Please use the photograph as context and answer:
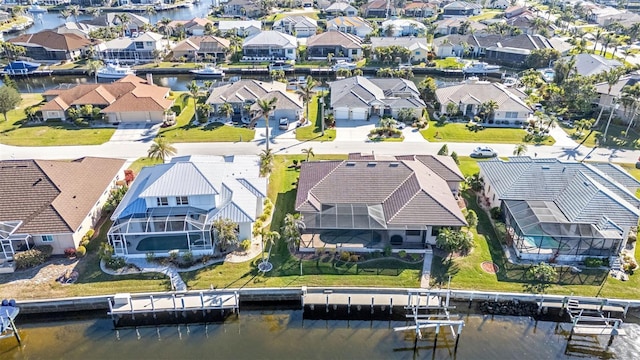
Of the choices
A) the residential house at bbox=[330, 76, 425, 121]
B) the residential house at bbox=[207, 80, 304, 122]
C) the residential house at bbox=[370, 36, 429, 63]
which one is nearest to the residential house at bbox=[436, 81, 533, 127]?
the residential house at bbox=[330, 76, 425, 121]

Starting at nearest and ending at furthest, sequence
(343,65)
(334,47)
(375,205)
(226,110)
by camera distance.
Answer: (375,205)
(226,110)
(343,65)
(334,47)

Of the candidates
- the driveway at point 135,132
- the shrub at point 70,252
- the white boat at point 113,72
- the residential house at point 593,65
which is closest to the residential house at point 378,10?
the residential house at point 593,65

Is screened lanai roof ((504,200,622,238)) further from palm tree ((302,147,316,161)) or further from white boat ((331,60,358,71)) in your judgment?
white boat ((331,60,358,71))

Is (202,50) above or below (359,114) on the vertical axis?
above

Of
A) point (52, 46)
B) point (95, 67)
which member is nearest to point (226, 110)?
point (95, 67)

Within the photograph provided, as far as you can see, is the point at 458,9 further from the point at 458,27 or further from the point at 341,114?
the point at 341,114

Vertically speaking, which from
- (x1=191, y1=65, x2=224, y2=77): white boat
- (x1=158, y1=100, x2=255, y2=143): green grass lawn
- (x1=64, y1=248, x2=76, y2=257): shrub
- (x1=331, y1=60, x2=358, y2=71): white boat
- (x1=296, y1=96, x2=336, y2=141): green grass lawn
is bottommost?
(x1=64, y1=248, x2=76, y2=257): shrub

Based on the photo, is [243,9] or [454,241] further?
[243,9]
